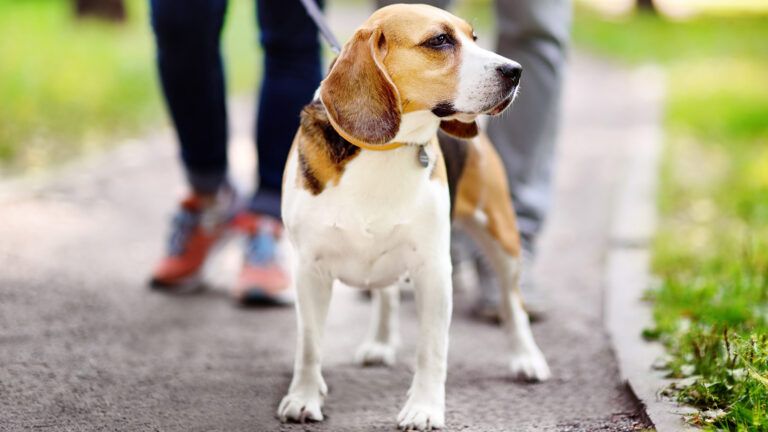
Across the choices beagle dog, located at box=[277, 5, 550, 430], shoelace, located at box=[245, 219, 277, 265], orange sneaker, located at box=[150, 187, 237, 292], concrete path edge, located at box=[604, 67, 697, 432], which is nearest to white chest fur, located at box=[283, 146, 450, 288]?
beagle dog, located at box=[277, 5, 550, 430]

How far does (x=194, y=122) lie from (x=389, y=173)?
1650 mm

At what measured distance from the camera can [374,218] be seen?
9.60 feet

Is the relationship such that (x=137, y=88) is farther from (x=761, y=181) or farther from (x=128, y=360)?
(x=128, y=360)

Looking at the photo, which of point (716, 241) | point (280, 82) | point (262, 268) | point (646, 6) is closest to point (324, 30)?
point (280, 82)

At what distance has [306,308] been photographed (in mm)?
3109

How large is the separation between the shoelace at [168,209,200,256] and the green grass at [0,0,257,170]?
2.35 m

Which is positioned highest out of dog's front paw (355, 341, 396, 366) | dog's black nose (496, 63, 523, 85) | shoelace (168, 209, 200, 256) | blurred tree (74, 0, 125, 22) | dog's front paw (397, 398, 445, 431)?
blurred tree (74, 0, 125, 22)

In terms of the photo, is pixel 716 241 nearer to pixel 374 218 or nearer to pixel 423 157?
pixel 423 157

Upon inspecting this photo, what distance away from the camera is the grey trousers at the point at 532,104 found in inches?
165

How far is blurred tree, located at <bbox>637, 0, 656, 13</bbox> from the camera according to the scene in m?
22.7

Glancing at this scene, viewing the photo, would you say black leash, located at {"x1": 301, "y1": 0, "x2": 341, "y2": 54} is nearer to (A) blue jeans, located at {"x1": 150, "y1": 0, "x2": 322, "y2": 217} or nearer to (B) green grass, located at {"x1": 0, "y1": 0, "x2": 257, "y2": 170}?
(A) blue jeans, located at {"x1": 150, "y1": 0, "x2": 322, "y2": 217}

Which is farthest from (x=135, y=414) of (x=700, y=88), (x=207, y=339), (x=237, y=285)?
(x=700, y=88)

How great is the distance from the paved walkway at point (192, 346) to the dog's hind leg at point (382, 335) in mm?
64

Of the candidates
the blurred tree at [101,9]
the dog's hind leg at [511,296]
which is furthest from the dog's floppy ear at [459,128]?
the blurred tree at [101,9]
